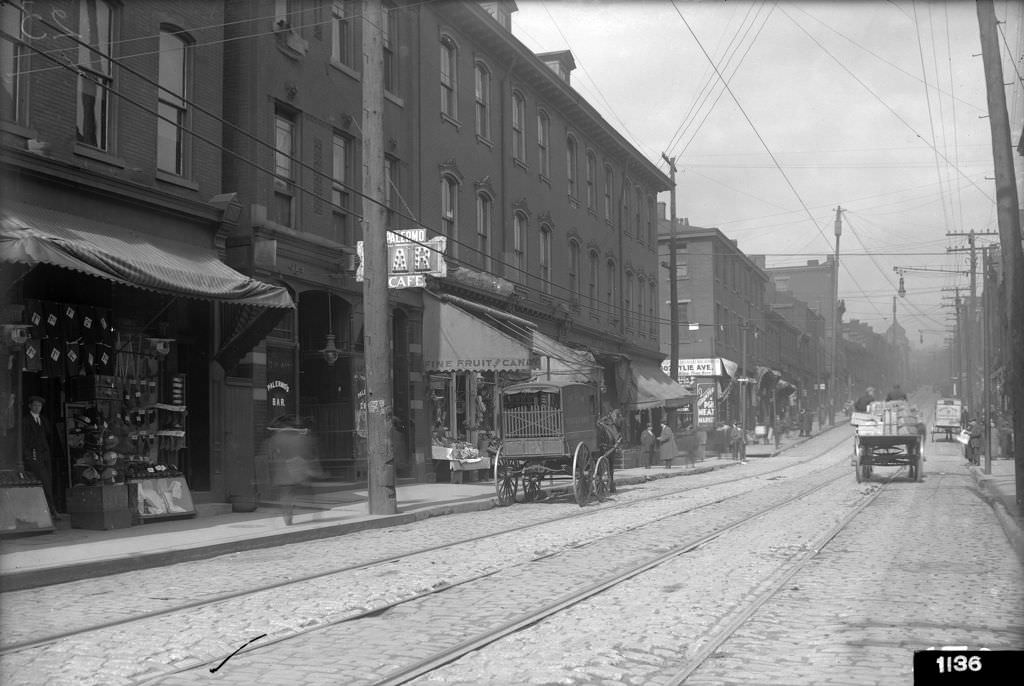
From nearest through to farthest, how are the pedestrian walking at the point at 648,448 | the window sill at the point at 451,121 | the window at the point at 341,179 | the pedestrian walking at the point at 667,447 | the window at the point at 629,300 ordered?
the window at the point at 341,179
the window sill at the point at 451,121
the pedestrian walking at the point at 667,447
the pedestrian walking at the point at 648,448
the window at the point at 629,300

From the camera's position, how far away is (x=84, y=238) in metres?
13.3

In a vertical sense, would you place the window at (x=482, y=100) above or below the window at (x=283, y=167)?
above

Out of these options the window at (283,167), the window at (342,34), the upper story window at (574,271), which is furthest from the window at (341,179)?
the upper story window at (574,271)

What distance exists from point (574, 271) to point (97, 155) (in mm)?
20742

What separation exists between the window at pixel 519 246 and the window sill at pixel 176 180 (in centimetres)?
1300

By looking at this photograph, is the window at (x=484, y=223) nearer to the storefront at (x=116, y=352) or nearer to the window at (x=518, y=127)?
the window at (x=518, y=127)

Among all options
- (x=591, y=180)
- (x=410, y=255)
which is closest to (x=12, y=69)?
(x=410, y=255)

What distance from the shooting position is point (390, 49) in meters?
23.1

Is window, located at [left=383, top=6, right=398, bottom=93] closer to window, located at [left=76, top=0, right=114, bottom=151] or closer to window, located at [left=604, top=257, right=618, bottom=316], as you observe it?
window, located at [left=76, top=0, right=114, bottom=151]

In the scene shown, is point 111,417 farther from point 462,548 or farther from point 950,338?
point 950,338

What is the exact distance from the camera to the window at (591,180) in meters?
35.8

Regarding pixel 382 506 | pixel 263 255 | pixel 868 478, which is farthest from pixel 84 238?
pixel 868 478

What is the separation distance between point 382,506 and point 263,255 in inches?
196

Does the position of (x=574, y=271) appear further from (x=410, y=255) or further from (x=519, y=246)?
(x=410, y=255)
